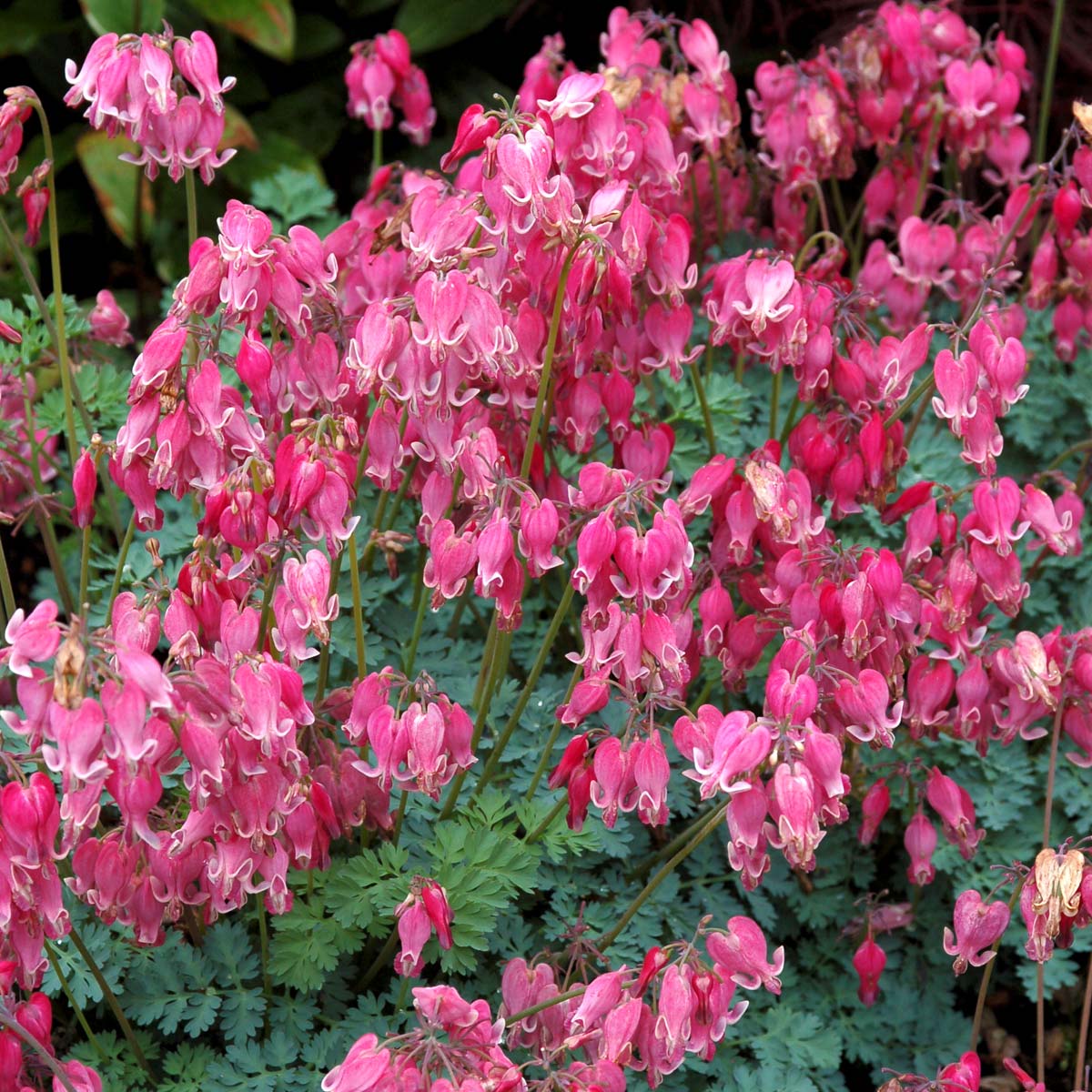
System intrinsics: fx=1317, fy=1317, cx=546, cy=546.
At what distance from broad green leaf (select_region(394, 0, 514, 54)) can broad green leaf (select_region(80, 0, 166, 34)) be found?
1041mm

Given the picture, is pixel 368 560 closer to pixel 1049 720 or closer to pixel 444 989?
pixel 444 989

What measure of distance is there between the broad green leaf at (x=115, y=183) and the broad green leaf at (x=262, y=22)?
56 centimetres

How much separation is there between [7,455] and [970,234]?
2414 mm

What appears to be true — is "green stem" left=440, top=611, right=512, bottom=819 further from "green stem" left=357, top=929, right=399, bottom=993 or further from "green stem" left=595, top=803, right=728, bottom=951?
"green stem" left=595, top=803, right=728, bottom=951

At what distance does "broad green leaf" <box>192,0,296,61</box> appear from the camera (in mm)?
4562

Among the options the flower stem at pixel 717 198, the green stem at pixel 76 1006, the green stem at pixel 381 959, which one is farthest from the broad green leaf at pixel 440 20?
the green stem at pixel 76 1006

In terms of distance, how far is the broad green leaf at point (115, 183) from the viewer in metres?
4.70

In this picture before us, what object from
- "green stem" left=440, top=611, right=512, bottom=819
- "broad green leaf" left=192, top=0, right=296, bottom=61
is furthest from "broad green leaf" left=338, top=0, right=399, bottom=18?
"green stem" left=440, top=611, right=512, bottom=819

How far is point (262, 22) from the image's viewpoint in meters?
4.57

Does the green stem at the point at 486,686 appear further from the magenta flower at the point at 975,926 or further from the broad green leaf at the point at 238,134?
the broad green leaf at the point at 238,134

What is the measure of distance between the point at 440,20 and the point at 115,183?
143cm

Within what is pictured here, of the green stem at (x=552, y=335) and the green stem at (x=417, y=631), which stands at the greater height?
the green stem at (x=552, y=335)

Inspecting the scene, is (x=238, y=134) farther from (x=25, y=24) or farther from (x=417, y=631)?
(x=417, y=631)

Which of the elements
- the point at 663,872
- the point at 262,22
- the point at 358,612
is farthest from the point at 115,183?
Answer: the point at 663,872
